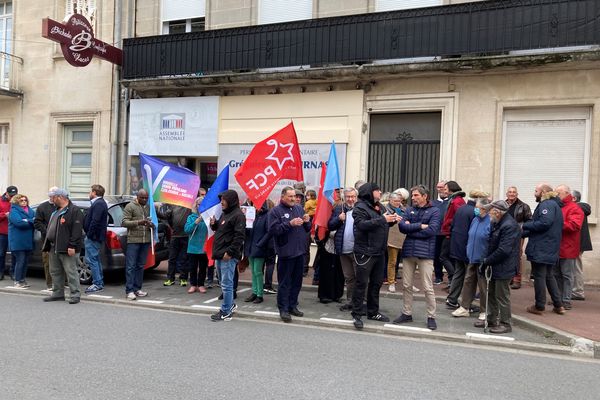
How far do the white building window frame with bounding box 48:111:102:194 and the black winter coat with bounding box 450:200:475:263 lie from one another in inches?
430

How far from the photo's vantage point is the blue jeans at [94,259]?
8.34 m

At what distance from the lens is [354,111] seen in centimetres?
1140

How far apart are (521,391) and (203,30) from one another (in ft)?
38.4

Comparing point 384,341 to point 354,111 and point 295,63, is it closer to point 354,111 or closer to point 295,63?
point 354,111

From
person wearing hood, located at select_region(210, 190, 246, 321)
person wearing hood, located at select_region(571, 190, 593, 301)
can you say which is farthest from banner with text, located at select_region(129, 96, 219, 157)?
person wearing hood, located at select_region(571, 190, 593, 301)

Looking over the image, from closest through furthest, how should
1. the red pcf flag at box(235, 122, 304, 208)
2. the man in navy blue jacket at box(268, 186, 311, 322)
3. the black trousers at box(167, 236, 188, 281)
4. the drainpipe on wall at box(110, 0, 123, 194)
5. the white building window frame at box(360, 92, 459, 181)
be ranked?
the man in navy blue jacket at box(268, 186, 311, 322), the red pcf flag at box(235, 122, 304, 208), the black trousers at box(167, 236, 188, 281), the white building window frame at box(360, 92, 459, 181), the drainpipe on wall at box(110, 0, 123, 194)

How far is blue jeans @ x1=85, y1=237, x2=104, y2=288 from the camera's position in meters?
8.34

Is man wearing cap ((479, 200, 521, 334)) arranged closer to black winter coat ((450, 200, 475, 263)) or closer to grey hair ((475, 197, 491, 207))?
grey hair ((475, 197, 491, 207))

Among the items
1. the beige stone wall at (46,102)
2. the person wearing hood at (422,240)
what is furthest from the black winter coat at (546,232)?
the beige stone wall at (46,102)

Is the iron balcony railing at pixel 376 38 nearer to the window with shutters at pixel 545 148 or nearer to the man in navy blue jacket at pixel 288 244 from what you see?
the window with shutters at pixel 545 148

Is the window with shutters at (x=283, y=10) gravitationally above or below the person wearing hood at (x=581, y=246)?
above

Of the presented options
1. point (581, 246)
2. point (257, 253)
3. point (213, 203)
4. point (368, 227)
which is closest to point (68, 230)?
point (213, 203)

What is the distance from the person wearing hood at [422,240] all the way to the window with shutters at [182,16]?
9.44m

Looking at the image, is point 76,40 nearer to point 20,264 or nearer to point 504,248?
point 20,264
